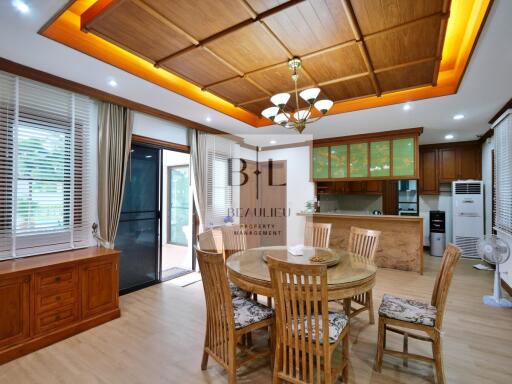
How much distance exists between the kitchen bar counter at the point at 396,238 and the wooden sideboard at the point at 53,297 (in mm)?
4069

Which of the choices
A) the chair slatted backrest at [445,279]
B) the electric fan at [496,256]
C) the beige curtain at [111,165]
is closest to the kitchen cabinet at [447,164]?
the electric fan at [496,256]

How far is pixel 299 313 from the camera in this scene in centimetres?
173

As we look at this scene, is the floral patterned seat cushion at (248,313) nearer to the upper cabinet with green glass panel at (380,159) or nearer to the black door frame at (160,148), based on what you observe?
the black door frame at (160,148)

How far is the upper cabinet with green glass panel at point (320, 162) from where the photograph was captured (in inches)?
218

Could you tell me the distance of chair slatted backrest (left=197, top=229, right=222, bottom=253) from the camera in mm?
3043

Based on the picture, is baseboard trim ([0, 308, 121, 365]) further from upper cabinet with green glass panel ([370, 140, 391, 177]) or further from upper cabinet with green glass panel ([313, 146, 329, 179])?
upper cabinet with green glass panel ([370, 140, 391, 177])

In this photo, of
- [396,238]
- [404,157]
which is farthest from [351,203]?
[404,157]

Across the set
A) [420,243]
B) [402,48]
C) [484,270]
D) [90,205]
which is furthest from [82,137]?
[484,270]

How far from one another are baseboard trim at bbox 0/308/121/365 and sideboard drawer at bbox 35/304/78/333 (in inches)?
2.1

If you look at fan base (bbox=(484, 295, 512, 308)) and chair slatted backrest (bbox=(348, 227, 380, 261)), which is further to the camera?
fan base (bbox=(484, 295, 512, 308))

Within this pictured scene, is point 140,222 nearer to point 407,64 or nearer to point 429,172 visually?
point 407,64

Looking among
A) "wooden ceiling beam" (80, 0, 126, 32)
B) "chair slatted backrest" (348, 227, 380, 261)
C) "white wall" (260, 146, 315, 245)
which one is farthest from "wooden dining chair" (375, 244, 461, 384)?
"white wall" (260, 146, 315, 245)

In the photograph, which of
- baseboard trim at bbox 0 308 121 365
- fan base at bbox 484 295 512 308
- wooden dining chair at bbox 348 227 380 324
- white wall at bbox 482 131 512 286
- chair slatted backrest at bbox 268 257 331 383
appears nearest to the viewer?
chair slatted backrest at bbox 268 257 331 383

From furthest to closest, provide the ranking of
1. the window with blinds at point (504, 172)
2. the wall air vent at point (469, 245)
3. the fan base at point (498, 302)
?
1. the wall air vent at point (469, 245)
2. the window with blinds at point (504, 172)
3. the fan base at point (498, 302)
